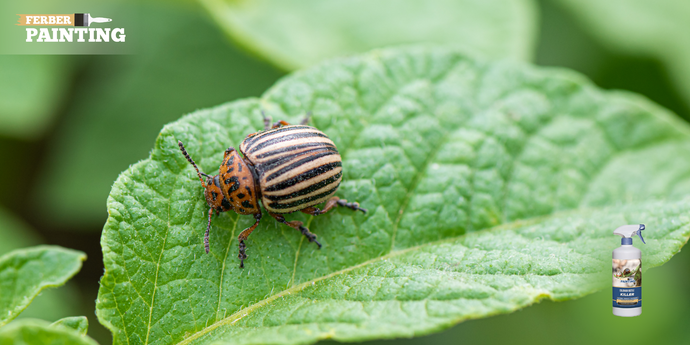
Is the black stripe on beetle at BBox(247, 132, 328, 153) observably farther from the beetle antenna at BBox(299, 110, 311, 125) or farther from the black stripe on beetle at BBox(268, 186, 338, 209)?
the black stripe on beetle at BBox(268, 186, 338, 209)

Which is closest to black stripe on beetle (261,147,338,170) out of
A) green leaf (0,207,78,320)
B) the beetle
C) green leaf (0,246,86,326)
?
the beetle

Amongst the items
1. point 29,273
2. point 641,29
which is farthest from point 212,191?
point 641,29

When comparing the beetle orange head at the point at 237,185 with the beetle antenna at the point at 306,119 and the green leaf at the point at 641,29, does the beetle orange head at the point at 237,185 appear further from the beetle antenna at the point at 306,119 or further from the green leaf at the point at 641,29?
the green leaf at the point at 641,29

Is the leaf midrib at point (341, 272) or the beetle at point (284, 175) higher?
the beetle at point (284, 175)

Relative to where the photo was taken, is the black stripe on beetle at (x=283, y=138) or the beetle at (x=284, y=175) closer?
the beetle at (x=284, y=175)

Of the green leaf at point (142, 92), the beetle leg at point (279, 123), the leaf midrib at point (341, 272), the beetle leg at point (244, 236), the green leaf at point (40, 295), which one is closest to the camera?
the leaf midrib at point (341, 272)

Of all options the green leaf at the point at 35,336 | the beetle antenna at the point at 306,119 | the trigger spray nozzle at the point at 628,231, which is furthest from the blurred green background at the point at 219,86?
the green leaf at the point at 35,336

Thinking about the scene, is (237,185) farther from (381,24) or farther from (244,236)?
(381,24)
